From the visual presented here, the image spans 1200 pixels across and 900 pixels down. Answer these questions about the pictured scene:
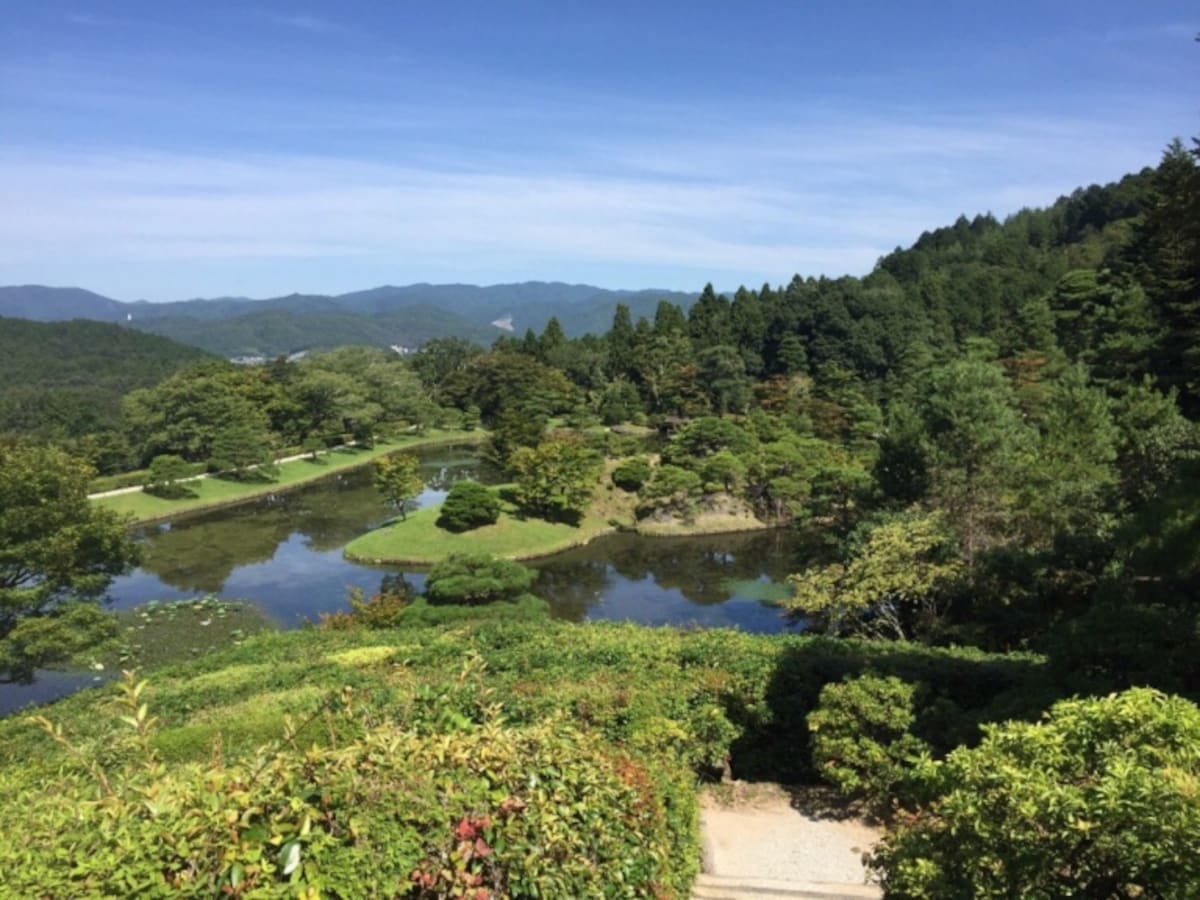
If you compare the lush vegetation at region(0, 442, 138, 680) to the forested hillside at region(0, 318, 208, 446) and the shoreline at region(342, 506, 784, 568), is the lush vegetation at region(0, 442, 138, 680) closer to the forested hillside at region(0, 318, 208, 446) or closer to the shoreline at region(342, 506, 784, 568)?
the shoreline at region(342, 506, 784, 568)

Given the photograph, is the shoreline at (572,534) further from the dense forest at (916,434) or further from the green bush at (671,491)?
the dense forest at (916,434)

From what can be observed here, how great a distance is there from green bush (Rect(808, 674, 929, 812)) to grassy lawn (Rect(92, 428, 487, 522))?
87.3 ft

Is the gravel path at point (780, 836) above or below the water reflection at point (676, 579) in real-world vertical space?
above

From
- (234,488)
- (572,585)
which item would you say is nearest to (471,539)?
(572,585)

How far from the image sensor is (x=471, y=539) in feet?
96.6

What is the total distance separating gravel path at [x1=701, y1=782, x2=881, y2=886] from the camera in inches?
258

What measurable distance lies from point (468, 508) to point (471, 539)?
3.89ft

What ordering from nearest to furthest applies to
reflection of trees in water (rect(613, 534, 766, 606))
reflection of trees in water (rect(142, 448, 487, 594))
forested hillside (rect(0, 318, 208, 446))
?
reflection of trees in water (rect(613, 534, 766, 606)) → reflection of trees in water (rect(142, 448, 487, 594)) → forested hillside (rect(0, 318, 208, 446))

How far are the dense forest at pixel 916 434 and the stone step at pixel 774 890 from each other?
4.46 ft

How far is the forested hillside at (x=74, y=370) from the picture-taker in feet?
194

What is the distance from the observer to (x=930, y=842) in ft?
13.6

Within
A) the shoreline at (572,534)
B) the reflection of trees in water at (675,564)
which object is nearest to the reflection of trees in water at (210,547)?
the shoreline at (572,534)

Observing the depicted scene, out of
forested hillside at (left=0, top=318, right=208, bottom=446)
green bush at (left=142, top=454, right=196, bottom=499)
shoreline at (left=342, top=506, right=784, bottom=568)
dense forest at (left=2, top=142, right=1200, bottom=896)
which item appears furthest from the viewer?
forested hillside at (left=0, top=318, right=208, bottom=446)

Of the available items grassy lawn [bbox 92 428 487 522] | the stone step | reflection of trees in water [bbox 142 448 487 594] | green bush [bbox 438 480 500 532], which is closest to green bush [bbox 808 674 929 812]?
the stone step
